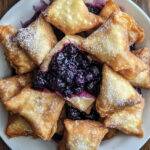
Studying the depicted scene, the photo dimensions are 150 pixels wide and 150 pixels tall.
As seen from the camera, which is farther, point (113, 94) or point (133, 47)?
point (133, 47)

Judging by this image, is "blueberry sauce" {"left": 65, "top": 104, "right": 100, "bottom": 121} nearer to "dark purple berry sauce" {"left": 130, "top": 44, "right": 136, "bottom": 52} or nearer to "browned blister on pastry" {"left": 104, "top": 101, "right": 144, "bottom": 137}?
"browned blister on pastry" {"left": 104, "top": 101, "right": 144, "bottom": 137}

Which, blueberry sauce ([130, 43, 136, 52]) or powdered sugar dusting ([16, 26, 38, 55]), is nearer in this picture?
powdered sugar dusting ([16, 26, 38, 55])

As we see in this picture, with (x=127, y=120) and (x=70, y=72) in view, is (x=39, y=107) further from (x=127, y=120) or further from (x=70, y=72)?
(x=127, y=120)

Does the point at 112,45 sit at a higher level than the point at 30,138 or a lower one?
higher

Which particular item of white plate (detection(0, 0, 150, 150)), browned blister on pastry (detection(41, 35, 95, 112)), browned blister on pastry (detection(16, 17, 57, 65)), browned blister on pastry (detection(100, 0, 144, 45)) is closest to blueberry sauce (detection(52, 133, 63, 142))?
white plate (detection(0, 0, 150, 150))

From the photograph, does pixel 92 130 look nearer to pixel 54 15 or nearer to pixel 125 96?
pixel 125 96

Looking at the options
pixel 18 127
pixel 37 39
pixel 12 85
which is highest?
pixel 37 39

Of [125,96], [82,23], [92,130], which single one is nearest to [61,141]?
[92,130]

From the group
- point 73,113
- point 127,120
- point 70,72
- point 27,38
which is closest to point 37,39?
point 27,38
